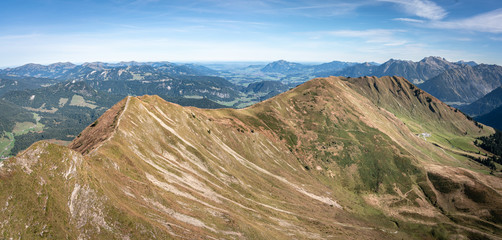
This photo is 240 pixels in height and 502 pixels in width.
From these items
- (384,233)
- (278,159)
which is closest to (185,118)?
(278,159)

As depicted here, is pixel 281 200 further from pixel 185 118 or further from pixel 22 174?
pixel 22 174

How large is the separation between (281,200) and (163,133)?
236ft

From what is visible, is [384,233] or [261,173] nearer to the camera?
[384,233]

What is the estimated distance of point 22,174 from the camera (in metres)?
52.4

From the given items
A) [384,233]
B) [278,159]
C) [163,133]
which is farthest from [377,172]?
[163,133]

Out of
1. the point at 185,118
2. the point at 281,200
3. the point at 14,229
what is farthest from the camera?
the point at 185,118

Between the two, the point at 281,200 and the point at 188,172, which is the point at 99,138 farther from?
the point at 281,200

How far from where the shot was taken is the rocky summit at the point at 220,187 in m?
55.0

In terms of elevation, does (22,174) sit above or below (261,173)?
above

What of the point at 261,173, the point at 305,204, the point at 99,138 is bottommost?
the point at 305,204

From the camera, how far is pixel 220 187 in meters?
112

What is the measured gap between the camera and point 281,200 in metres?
128

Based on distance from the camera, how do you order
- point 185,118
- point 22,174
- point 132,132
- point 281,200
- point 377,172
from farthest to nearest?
point 377,172 → point 185,118 → point 281,200 → point 132,132 → point 22,174

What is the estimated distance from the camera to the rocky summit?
5497 centimetres
